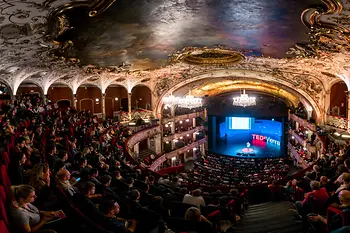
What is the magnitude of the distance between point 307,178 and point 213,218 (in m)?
3.52

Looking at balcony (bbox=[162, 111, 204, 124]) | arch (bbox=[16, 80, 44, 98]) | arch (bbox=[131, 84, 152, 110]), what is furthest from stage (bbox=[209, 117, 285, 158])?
arch (bbox=[16, 80, 44, 98])

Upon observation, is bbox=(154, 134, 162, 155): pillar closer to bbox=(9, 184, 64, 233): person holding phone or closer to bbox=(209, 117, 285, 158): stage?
bbox=(209, 117, 285, 158): stage

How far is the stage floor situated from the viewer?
2928 cm

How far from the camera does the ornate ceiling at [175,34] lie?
18.0 feet

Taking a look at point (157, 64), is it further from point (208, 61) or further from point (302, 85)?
point (302, 85)

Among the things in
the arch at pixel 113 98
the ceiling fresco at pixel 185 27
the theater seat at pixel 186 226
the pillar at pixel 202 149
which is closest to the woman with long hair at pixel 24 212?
the theater seat at pixel 186 226

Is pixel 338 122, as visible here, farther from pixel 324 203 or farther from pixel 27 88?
pixel 27 88

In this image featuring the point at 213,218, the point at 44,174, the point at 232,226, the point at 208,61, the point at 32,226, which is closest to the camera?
the point at 32,226

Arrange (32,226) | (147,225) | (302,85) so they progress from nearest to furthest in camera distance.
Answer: (32,226) → (147,225) → (302,85)

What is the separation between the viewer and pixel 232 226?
5719 millimetres

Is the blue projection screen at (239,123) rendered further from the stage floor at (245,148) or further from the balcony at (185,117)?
the balcony at (185,117)

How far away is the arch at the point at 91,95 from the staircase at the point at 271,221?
18.0 m

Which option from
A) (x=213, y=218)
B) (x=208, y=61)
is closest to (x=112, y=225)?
(x=213, y=218)

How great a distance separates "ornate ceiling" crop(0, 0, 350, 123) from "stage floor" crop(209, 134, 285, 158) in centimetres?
1649
